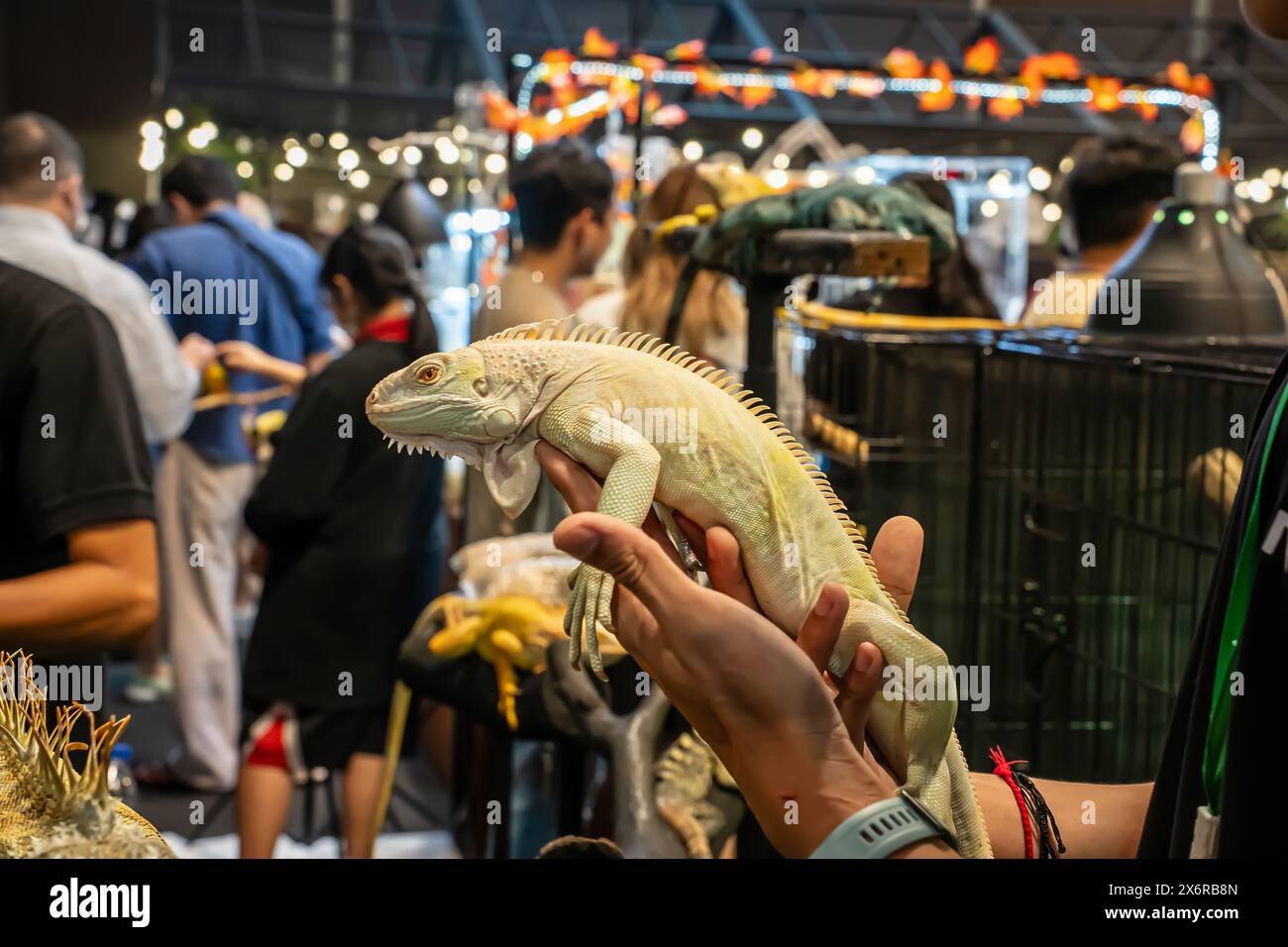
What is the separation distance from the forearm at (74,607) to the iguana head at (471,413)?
0.81m

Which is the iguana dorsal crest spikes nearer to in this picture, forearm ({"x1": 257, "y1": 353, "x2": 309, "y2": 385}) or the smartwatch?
the smartwatch

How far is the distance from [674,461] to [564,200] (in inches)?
80.2

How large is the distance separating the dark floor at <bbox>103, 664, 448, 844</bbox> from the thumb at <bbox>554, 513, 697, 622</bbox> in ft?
9.56

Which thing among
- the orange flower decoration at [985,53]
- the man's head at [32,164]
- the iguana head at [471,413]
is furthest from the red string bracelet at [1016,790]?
the orange flower decoration at [985,53]

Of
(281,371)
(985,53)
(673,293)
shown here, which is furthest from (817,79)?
(985,53)

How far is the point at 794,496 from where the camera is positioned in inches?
40.3

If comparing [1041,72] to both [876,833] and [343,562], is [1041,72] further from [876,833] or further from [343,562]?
[876,833]

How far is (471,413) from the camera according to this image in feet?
3.10

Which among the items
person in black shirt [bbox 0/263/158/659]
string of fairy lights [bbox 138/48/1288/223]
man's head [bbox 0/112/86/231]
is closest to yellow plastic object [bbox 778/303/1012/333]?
string of fairy lights [bbox 138/48/1288/223]

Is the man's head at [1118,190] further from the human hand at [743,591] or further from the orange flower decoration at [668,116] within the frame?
the orange flower decoration at [668,116]

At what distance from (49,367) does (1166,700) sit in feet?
5.16

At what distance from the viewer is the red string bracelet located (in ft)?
3.52
